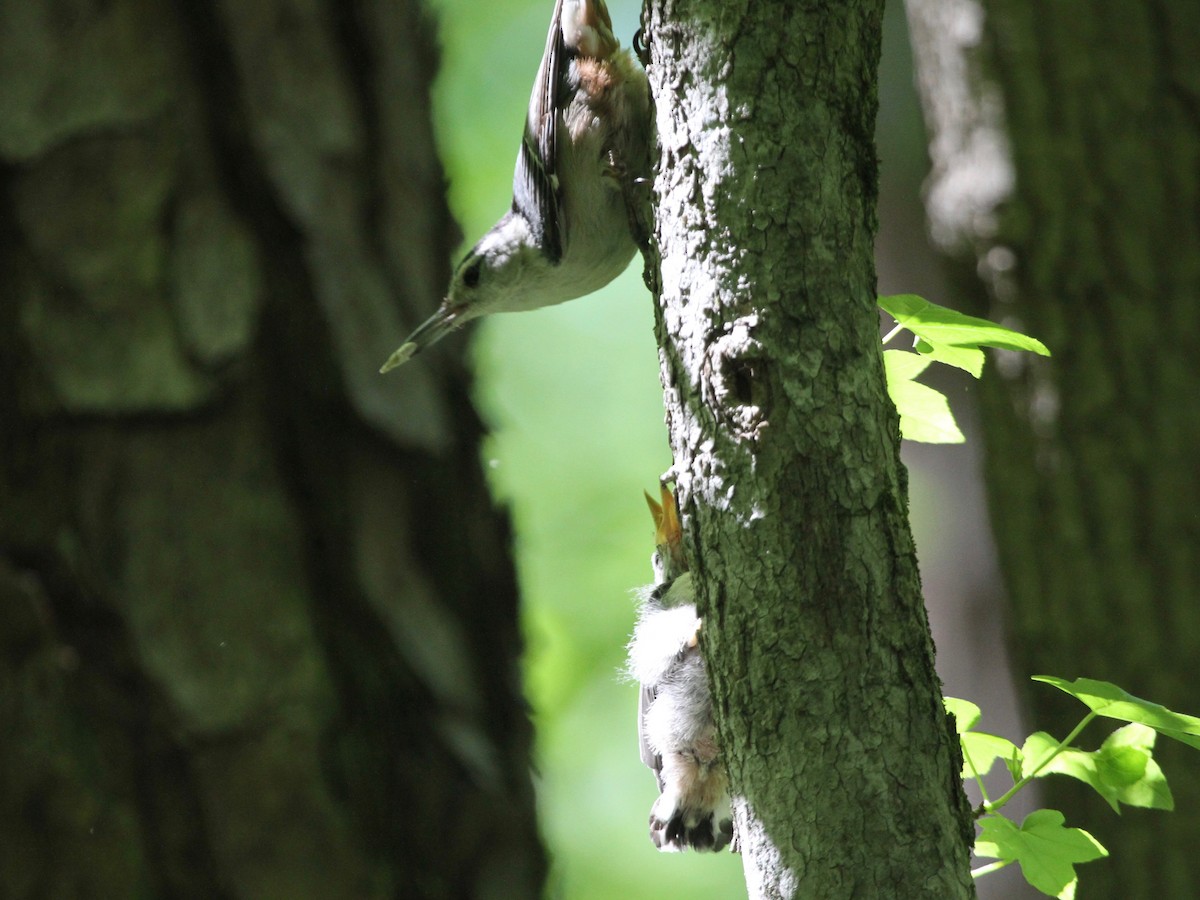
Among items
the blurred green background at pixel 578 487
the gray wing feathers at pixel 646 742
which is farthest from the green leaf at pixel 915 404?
the blurred green background at pixel 578 487

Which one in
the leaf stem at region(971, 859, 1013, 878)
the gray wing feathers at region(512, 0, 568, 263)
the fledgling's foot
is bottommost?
the fledgling's foot

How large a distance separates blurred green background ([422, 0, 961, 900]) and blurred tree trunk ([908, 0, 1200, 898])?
4.74ft

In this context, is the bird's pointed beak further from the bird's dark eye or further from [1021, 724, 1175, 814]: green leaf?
[1021, 724, 1175, 814]: green leaf

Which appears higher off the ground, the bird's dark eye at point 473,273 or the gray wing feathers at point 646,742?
the bird's dark eye at point 473,273

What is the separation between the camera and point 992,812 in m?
1.10

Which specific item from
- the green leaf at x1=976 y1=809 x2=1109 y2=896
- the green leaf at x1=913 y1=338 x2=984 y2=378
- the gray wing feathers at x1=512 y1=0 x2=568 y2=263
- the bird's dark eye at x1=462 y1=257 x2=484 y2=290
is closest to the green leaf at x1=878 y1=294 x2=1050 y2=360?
the green leaf at x1=913 y1=338 x2=984 y2=378

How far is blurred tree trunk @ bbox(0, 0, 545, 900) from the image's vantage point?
1.48 meters


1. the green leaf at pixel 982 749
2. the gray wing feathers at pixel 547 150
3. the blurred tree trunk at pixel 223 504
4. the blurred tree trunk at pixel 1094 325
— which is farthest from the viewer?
the blurred tree trunk at pixel 1094 325

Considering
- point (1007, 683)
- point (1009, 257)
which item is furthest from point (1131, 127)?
point (1007, 683)

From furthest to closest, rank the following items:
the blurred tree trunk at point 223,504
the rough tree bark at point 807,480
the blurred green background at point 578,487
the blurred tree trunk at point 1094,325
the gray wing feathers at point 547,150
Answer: the blurred green background at point 578,487 → the blurred tree trunk at point 1094,325 → the gray wing feathers at point 547,150 → the blurred tree trunk at point 223,504 → the rough tree bark at point 807,480

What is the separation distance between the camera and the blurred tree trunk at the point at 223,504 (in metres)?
1.48

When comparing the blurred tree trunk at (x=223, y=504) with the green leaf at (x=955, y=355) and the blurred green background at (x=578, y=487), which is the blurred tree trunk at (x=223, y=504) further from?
the blurred green background at (x=578, y=487)

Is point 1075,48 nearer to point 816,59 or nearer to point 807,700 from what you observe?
point 816,59

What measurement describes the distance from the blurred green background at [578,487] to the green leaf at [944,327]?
8.40ft
